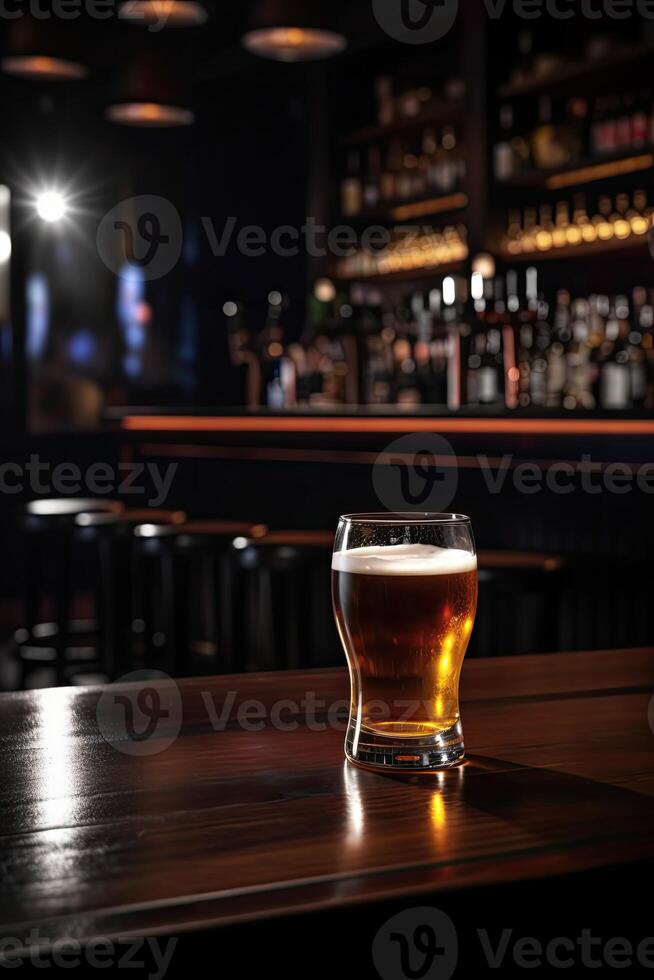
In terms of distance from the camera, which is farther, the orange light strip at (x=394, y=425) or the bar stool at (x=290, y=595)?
the orange light strip at (x=394, y=425)

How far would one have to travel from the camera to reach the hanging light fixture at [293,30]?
12.7 ft

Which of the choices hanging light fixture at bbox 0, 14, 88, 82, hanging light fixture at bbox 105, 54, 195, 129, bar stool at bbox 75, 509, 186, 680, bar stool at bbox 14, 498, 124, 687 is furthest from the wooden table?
hanging light fixture at bbox 105, 54, 195, 129

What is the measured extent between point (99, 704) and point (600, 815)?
409 millimetres

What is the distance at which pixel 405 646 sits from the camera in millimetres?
759

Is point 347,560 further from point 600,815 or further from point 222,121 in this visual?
point 222,121

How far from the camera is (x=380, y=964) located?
1.76ft

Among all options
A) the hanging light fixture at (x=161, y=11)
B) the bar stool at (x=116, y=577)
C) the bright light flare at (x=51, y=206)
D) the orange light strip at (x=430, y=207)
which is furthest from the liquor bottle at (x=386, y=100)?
the bar stool at (x=116, y=577)

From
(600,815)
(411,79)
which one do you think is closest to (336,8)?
(411,79)

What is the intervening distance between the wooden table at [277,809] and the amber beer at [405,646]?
3cm

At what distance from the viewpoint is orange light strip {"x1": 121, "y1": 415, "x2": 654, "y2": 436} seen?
3.18 metres

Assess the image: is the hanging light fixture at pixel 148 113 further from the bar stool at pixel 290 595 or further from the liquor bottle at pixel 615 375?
the bar stool at pixel 290 595

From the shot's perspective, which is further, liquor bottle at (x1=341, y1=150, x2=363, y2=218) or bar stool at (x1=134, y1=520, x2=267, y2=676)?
liquor bottle at (x1=341, y1=150, x2=363, y2=218)

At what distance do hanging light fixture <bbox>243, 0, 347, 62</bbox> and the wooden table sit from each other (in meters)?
3.35

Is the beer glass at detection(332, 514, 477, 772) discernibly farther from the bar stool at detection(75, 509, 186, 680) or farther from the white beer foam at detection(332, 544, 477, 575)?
the bar stool at detection(75, 509, 186, 680)
